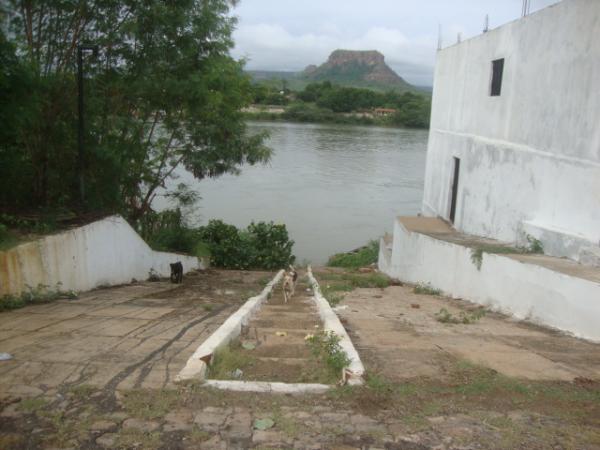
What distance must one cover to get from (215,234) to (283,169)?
62.5ft

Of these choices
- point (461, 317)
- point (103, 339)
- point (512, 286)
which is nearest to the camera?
point (103, 339)

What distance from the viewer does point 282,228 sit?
62.2ft

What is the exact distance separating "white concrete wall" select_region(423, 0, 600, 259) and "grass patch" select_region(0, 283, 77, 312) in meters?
7.43

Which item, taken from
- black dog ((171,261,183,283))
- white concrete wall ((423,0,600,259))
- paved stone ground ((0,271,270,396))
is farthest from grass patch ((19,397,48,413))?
black dog ((171,261,183,283))

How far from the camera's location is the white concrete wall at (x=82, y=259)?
6.74m

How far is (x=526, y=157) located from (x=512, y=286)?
9.92ft

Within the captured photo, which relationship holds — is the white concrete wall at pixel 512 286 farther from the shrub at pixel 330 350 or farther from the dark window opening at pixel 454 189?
the shrub at pixel 330 350

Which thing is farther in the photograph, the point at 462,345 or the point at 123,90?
the point at 123,90

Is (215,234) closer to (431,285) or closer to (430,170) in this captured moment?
(430,170)

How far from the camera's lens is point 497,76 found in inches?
444

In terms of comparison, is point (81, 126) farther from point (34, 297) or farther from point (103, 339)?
point (103, 339)

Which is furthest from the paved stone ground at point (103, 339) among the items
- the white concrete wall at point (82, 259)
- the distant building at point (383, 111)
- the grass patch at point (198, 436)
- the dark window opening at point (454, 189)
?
the distant building at point (383, 111)

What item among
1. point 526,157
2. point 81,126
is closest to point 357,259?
point 526,157

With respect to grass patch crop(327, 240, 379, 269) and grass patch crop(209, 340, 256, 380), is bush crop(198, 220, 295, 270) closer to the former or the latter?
grass patch crop(327, 240, 379, 269)
